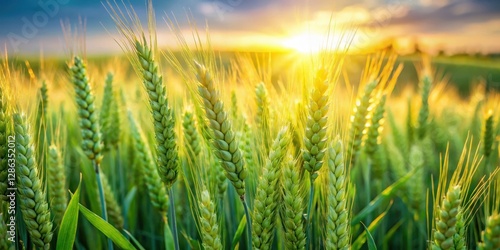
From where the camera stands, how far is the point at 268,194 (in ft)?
4.86

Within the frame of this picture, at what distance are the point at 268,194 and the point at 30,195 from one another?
0.89 metres

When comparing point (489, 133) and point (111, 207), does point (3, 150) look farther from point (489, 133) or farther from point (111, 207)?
point (489, 133)

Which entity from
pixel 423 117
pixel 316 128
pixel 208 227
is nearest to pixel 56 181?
pixel 208 227

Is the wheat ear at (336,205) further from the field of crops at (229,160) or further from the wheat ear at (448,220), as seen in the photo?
the wheat ear at (448,220)

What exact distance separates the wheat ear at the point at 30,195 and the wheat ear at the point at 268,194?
798mm

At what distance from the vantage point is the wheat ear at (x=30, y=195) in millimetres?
1551

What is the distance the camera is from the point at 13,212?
1.70m

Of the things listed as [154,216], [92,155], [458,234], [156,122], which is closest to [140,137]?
[92,155]

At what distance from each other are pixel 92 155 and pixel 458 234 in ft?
5.03

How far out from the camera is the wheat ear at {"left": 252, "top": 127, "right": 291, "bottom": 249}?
4.83ft

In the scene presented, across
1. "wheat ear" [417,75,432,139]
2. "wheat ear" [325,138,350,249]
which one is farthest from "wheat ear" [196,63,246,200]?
"wheat ear" [417,75,432,139]

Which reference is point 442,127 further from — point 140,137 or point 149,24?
point 149,24

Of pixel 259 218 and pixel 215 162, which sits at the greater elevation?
pixel 215 162

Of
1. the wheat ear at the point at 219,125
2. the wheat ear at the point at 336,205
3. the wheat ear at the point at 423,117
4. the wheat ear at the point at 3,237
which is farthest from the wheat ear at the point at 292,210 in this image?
the wheat ear at the point at 423,117
